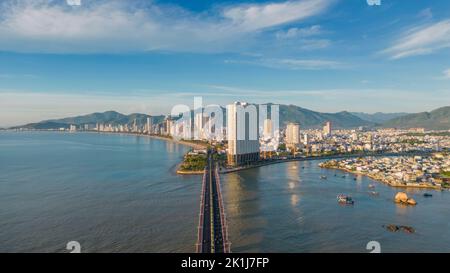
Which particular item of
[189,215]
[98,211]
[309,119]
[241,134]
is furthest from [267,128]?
[309,119]

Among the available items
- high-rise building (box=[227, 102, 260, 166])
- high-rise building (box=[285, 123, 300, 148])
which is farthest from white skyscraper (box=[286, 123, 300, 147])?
high-rise building (box=[227, 102, 260, 166])

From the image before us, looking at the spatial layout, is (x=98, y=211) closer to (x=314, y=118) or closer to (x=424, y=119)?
(x=424, y=119)

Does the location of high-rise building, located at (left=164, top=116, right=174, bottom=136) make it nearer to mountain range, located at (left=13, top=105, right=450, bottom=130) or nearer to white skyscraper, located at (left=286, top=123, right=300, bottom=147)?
white skyscraper, located at (left=286, top=123, right=300, bottom=147)

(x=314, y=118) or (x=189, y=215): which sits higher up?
(x=314, y=118)
